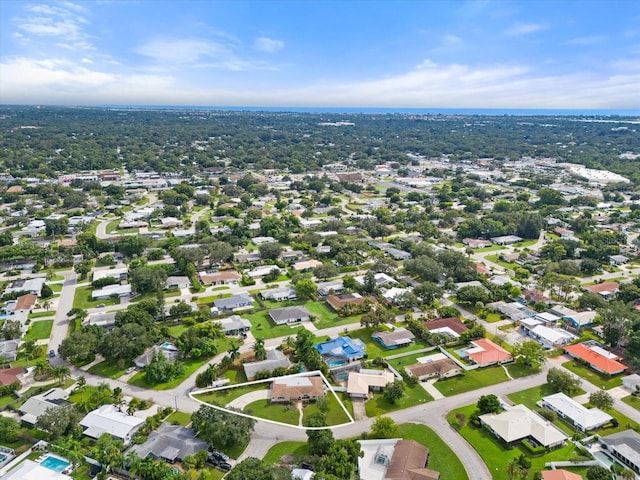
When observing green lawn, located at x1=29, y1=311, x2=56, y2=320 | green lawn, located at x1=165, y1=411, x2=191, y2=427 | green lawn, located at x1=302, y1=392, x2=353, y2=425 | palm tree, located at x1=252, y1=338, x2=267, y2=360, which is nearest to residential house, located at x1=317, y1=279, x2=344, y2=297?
palm tree, located at x1=252, y1=338, x2=267, y2=360

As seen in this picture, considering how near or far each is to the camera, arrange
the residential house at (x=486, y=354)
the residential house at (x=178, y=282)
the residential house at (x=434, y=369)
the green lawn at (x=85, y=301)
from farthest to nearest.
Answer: the residential house at (x=178, y=282) < the green lawn at (x=85, y=301) < the residential house at (x=486, y=354) < the residential house at (x=434, y=369)

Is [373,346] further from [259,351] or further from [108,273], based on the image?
[108,273]

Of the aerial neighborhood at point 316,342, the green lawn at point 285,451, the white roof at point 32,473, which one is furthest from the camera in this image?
the aerial neighborhood at point 316,342

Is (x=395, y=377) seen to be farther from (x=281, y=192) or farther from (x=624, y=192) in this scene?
(x=624, y=192)

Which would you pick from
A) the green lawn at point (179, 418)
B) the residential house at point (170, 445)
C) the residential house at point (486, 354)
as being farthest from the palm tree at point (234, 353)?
the residential house at point (486, 354)

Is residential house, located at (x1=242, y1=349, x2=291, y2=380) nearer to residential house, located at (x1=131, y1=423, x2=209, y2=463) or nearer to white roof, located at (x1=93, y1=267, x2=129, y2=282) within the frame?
residential house, located at (x1=131, y1=423, x2=209, y2=463)

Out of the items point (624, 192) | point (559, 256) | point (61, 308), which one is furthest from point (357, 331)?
point (624, 192)

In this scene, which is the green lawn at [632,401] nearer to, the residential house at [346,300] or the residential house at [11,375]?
the residential house at [346,300]
